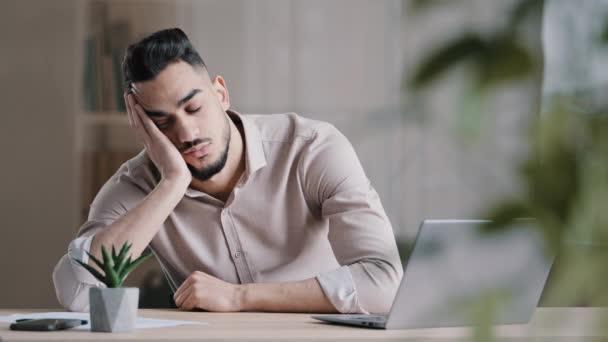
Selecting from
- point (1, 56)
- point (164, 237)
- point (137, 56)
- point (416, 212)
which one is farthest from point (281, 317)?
point (1, 56)

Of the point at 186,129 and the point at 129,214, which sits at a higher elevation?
the point at 186,129

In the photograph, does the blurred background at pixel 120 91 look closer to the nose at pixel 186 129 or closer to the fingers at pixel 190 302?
the nose at pixel 186 129

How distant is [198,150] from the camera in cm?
213

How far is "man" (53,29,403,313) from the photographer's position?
2.02 meters

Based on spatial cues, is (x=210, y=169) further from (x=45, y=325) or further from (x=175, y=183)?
(x=45, y=325)

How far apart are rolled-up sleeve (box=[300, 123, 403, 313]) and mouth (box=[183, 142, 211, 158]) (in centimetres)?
24

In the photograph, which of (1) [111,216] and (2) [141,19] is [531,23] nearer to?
(1) [111,216]

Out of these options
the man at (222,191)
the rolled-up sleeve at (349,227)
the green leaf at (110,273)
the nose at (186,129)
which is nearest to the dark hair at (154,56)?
the man at (222,191)

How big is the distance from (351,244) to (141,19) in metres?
2.11

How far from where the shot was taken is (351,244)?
198 centimetres

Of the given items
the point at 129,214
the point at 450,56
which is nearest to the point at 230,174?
the point at 129,214

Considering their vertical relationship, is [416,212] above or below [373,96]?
below

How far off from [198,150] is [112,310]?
822 mm

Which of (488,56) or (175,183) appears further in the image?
(175,183)
